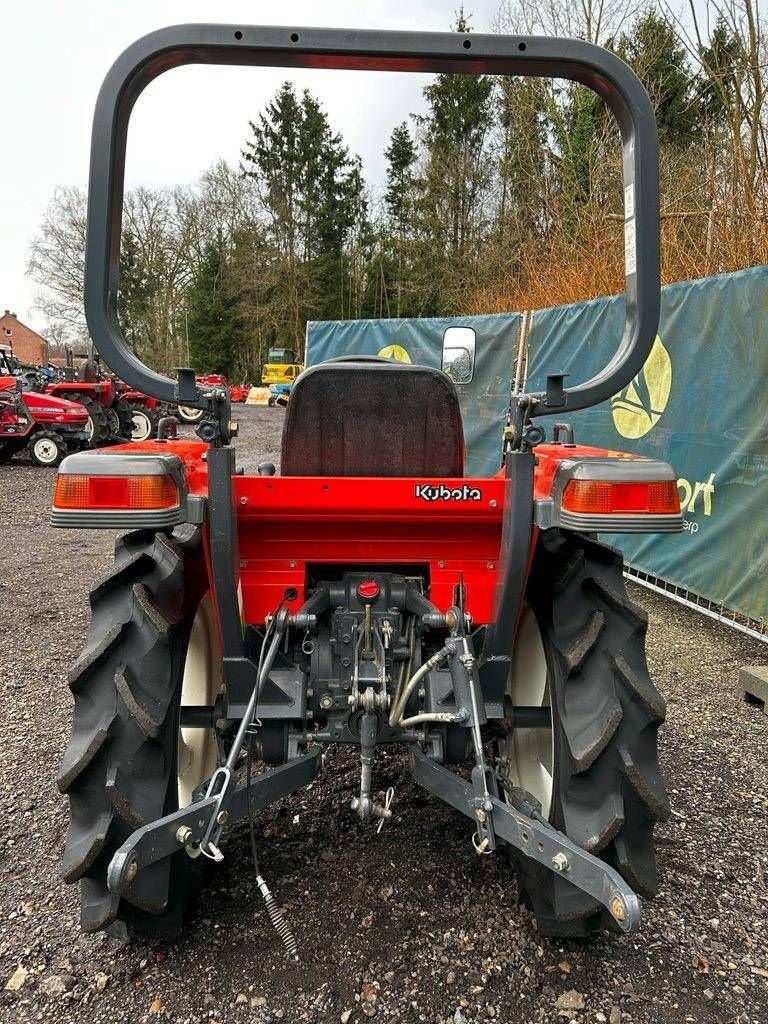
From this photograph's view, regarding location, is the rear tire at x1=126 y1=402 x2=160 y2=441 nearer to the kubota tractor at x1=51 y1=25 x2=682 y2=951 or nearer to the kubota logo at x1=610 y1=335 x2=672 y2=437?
the kubota logo at x1=610 y1=335 x2=672 y2=437

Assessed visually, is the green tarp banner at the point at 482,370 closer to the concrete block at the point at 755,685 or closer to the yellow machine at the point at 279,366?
the concrete block at the point at 755,685

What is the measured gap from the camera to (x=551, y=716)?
211cm

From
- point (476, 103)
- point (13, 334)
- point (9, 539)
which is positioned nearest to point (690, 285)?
point (9, 539)

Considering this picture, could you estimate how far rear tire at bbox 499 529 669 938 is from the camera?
183 cm

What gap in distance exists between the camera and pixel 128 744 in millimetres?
1843

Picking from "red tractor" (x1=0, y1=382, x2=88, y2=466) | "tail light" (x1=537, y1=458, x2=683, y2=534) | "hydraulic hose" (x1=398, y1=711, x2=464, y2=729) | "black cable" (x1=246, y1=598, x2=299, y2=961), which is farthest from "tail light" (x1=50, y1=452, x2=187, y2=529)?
"red tractor" (x1=0, y1=382, x2=88, y2=466)

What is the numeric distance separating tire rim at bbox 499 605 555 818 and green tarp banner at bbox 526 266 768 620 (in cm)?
220

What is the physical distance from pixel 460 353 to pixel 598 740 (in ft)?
24.3

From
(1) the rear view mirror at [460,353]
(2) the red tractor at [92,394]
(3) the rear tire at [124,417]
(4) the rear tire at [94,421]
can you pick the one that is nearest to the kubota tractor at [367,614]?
(1) the rear view mirror at [460,353]

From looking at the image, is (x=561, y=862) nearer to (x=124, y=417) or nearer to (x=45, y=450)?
(x=45, y=450)

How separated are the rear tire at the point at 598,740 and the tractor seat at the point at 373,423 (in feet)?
2.30

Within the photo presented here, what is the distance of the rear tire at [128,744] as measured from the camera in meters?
1.80

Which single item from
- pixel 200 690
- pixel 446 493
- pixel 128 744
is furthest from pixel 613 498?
pixel 200 690

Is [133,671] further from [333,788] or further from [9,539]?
[9,539]
